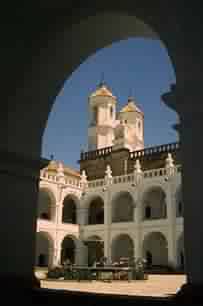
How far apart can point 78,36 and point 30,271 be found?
333 cm

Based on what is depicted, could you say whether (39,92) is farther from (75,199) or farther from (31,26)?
(75,199)

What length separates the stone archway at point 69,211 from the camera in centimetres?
3576

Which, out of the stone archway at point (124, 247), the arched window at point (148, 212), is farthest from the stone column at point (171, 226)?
the stone archway at point (124, 247)

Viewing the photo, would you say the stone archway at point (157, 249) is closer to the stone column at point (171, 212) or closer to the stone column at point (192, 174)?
the stone column at point (171, 212)

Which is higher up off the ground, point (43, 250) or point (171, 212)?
point (171, 212)

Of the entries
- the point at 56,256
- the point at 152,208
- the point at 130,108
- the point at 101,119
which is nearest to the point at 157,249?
the point at 152,208

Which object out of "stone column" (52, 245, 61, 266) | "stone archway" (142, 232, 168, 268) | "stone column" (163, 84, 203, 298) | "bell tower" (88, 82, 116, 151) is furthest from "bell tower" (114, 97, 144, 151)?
"stone column" (163, 84, 203, 298)

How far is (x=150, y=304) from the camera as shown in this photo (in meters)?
3.89

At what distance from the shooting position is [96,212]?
117ft

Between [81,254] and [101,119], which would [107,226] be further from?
[101,119]

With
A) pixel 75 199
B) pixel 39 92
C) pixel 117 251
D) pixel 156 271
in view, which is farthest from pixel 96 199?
pixel 39 92

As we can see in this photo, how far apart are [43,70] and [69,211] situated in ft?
103

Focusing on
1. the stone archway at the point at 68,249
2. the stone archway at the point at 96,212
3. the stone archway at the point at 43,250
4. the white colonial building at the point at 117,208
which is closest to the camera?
the white colonial building at the point at 117,208

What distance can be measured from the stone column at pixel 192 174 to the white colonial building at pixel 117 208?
23.6 metres
